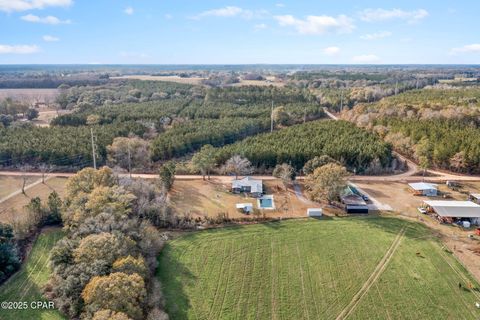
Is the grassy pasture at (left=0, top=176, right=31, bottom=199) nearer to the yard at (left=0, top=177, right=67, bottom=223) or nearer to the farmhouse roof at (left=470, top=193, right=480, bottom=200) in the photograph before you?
the yard at (left=0, top=177, right=67, bottom=223)

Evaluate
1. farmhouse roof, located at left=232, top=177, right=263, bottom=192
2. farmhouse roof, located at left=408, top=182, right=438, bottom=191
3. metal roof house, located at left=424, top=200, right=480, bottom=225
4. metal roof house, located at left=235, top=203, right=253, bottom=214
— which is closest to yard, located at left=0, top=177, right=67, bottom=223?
farmhouse roof, located at left=232, top=177, right=263, bottom=192

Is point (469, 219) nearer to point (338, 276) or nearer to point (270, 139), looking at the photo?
point (338, 276)

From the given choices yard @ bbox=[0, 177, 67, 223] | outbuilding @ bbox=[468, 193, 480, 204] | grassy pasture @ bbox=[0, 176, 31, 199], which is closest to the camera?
yard @ bbox=[0, 177, 67, 223]


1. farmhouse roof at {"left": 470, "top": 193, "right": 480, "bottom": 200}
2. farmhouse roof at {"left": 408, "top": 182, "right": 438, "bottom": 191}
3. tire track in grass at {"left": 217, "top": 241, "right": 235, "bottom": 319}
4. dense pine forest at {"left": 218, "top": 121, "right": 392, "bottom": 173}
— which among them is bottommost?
tire track in grass at {"left": 217, "top": 241, "right": 235, "bottom": 319}

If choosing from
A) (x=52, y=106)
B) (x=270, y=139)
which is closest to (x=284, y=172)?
(x=270, y=139)

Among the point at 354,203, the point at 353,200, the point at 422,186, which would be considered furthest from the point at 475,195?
the point at 354,203

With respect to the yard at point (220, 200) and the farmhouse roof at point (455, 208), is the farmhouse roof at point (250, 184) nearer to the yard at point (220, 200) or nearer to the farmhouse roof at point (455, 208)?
the yard at point (220, 200)
